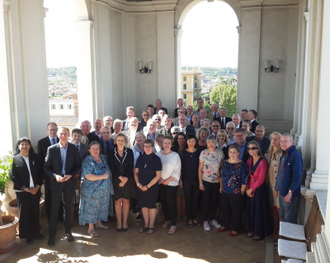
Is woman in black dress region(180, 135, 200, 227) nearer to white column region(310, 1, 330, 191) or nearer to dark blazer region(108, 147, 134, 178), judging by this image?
dark blazer region(108, 147, 134, 178)

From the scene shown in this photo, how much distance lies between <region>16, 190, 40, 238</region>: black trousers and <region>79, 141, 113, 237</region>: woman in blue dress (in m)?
0.73

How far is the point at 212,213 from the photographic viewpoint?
21.1ft

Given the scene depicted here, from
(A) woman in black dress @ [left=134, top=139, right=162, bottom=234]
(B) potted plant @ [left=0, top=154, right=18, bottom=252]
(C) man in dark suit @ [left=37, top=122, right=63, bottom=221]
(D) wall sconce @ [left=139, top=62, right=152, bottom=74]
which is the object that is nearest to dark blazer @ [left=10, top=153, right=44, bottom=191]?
(B) potted plant @ [left=0, top=154, right=18, bottom=252]

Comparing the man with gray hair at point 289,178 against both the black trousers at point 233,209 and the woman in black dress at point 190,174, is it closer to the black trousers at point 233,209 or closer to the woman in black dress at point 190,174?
the black trousers at point 233,209

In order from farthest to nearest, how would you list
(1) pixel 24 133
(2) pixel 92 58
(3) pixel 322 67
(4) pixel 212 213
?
(2) pixel 92 58 → (1) pixel 24 133 → (4) pixel 212 213 → (3) pixel 322 67

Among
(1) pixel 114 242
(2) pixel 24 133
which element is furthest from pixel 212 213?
(2) pixel 24 133

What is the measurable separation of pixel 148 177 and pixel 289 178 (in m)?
2.25

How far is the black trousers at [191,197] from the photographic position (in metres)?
6.34

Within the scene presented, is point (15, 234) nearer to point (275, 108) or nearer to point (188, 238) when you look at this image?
point (188, 238)

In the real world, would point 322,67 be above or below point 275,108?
above

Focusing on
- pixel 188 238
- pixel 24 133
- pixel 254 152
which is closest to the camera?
pixel 254 152

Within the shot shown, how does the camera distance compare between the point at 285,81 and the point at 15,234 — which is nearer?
the point at 15,234

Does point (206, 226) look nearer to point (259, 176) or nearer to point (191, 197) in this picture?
point (191, 197)

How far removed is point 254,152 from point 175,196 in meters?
1.59
